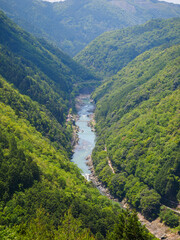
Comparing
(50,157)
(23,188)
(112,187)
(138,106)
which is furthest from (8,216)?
(138,106)

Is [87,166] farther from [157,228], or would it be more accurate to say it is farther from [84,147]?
[157,228]

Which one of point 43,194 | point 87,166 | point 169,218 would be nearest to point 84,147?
point 87,166

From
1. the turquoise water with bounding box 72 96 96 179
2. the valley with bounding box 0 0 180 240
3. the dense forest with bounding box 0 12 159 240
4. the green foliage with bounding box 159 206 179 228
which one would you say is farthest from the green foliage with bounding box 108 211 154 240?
the turquoise water with bounding box 72 96 96 179

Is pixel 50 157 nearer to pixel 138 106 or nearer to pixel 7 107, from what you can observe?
pixel 7 107

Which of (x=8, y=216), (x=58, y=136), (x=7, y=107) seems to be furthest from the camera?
(x=58, y=136)

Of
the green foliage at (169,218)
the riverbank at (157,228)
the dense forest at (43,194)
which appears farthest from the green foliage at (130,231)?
the green foliage at (169,218)

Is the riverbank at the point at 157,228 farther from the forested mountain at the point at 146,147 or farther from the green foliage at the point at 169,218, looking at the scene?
the forested mountain at the point at 146,147

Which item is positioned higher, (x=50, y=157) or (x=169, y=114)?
(x=169, y=114)
